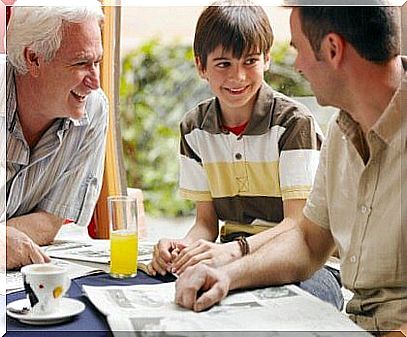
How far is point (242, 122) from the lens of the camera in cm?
125

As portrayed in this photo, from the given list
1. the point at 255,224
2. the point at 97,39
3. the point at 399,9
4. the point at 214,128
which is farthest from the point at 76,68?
the point at 399,9

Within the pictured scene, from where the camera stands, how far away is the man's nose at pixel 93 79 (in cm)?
127

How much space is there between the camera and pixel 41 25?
129 cm

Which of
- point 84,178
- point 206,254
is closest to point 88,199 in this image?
point 84,178

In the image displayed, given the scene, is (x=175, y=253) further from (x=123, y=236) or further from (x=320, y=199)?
(x=320, y=199)

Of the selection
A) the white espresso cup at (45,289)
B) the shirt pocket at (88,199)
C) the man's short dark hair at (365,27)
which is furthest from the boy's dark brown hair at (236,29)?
the white espresso cup at (45,289)

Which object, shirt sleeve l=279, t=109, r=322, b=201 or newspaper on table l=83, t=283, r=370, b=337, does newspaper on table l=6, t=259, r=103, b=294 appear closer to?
newspaper on table l=83, t=283, r=370, b=337

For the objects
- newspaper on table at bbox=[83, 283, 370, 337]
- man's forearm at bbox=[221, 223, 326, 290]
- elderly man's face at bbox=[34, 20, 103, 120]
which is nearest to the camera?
newspaper on table at bbox=[83, 283, 370, 337]

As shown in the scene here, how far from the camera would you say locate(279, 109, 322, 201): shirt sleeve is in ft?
4.04

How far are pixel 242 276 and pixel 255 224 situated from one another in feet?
0.38

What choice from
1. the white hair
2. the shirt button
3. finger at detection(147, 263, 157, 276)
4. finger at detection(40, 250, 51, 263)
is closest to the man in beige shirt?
the shirt button

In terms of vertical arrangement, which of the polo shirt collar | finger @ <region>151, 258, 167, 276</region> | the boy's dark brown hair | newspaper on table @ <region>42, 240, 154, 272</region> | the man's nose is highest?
the boy's dark brown hair

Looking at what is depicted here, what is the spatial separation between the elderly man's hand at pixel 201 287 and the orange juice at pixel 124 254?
0.12 metres

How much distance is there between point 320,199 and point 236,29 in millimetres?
308
